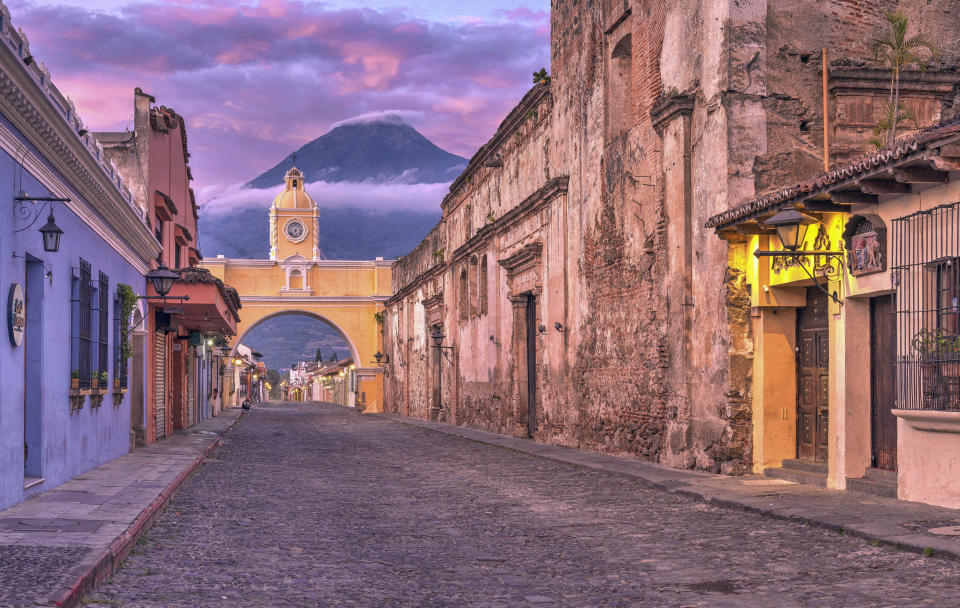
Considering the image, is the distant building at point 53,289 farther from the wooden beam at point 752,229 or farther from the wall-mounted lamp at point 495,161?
the wall-mounted lamp at point 495,161

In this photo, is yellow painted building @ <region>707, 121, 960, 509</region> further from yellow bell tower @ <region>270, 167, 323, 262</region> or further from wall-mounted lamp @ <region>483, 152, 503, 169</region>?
yellow bell tower @ <region>270, 167, 323, 262</region>

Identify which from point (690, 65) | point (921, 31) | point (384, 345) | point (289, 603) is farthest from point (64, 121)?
point (384, 345)

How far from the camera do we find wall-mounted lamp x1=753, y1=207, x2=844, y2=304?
10023 millimetres

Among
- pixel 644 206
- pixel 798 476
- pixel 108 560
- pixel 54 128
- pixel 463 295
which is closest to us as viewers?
pixel 108 560

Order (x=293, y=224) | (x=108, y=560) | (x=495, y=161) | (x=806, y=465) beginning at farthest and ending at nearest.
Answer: (x=293, y=224), (x=495, y=161), (x=806, y=465), (x=108, y=560)

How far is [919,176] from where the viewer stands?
28.6 feet

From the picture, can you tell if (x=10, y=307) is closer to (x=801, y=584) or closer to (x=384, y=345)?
(x=801, y=584)

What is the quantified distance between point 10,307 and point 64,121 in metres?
2.26

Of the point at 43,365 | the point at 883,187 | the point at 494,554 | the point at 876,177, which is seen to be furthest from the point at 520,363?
the point at 494,554

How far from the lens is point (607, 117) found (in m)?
16.9

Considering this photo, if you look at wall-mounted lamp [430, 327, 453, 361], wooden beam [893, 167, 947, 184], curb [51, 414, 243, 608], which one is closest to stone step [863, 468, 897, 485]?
wooden beam [893, 167, 947, 184]

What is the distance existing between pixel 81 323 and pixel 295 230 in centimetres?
5437

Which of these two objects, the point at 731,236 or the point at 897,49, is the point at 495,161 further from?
the point at 897,49

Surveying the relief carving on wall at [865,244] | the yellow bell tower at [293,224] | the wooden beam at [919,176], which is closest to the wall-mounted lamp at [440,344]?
the relief carving on wall at [865,244]
